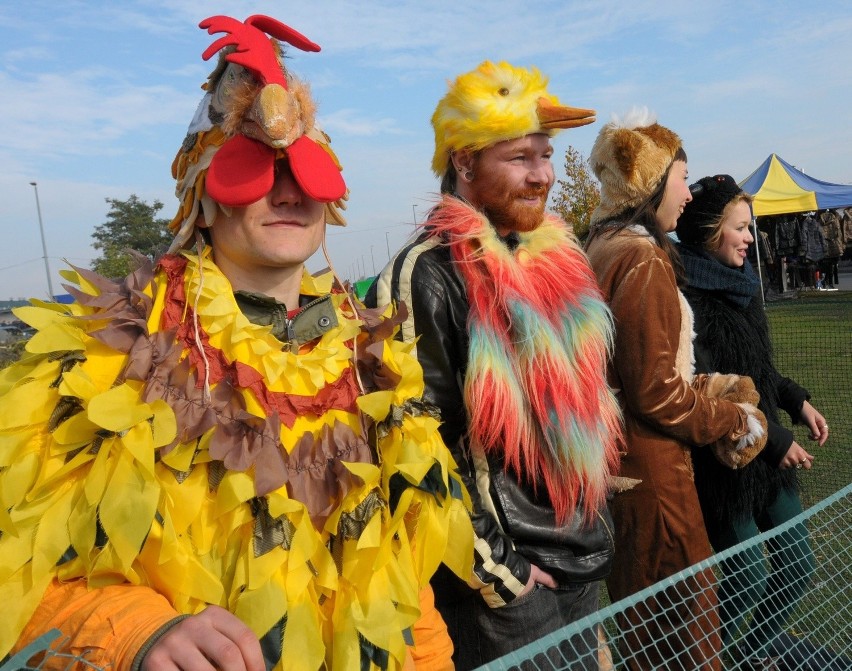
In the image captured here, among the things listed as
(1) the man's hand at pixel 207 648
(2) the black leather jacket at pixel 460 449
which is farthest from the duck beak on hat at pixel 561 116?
(1) the man's hand at pixel 207 648

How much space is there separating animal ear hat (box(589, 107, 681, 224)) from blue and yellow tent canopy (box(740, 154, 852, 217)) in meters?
11.2

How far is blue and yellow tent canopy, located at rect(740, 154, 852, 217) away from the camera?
1297cm

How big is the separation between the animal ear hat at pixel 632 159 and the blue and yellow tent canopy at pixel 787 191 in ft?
36.7

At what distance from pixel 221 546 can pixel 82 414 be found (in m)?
0.33

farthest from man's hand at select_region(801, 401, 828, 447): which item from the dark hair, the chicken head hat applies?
the chicken head hat

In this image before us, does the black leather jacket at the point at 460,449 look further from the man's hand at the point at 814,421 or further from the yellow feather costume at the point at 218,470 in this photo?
the man's hand at the point at 814,421

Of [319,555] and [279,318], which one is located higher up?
[279,318]

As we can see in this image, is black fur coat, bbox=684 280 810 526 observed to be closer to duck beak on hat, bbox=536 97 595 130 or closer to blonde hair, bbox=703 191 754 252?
blonde hair, bbox=703 191 754 252

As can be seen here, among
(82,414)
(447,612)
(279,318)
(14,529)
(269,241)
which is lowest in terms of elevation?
(447,612)

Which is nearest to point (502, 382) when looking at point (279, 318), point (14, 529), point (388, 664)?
point (279, 318)

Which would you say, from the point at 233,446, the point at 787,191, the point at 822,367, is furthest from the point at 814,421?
the point at 787,191

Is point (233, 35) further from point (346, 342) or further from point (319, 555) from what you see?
point (319, 555)

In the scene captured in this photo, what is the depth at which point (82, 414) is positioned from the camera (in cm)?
118

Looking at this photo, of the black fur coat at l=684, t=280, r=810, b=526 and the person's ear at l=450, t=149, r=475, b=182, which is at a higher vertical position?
the person's ear at l=450, t=149, r=475, b=182
